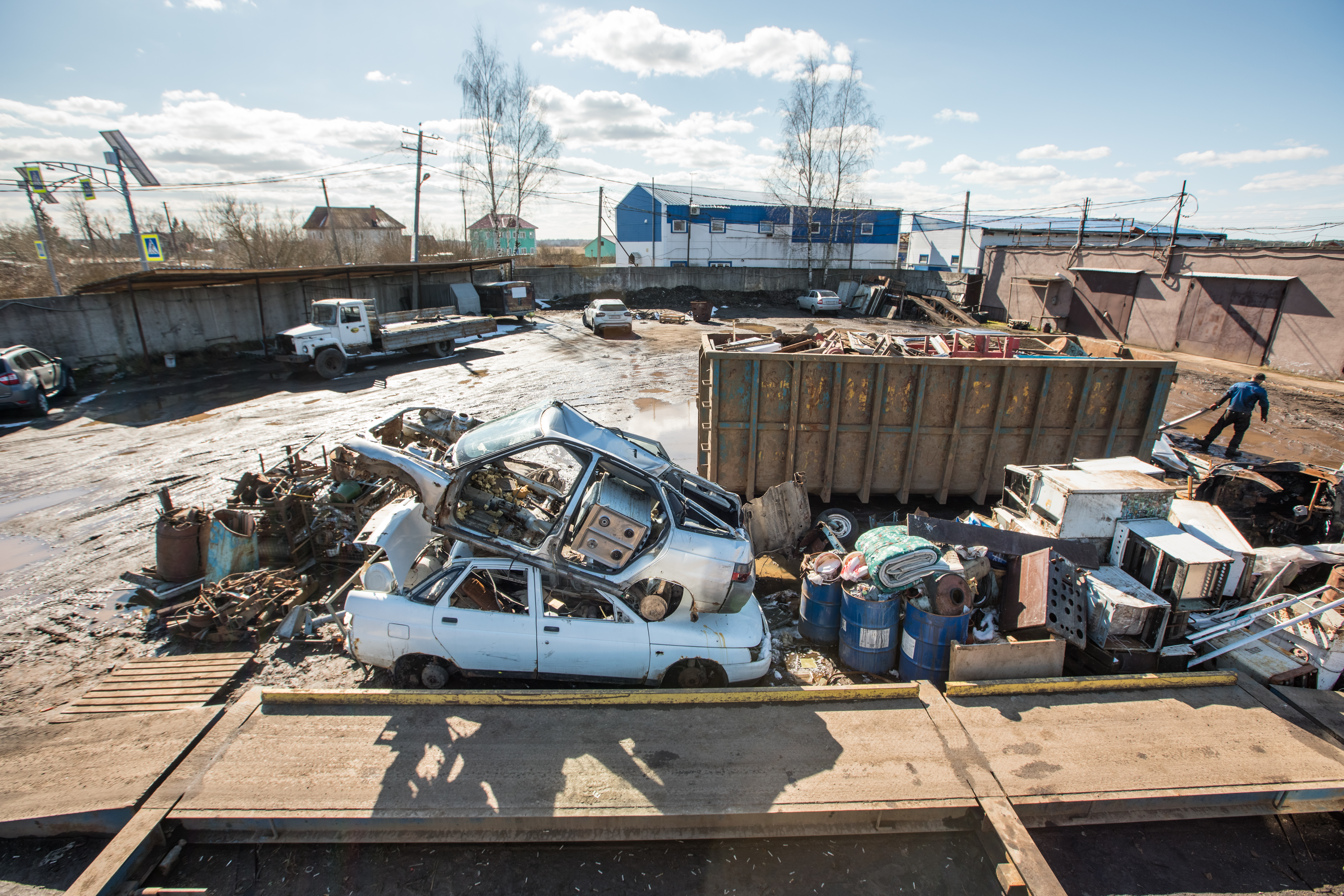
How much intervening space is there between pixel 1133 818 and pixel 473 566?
4.54 metres

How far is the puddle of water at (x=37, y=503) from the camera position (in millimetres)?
8180

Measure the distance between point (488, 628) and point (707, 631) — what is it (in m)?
1.63

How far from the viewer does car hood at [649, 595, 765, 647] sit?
Answer: 4375mm

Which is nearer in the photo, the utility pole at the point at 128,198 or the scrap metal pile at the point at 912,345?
the scrap metal pile at the point at 912,345

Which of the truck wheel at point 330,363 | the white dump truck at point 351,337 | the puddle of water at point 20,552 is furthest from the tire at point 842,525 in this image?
the white dump truck at point 351,337

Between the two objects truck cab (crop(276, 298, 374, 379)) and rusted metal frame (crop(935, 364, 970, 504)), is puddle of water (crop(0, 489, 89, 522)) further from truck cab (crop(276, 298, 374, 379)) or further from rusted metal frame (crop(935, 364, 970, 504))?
rusted metal frame (crop(935, 364, 970, 504))

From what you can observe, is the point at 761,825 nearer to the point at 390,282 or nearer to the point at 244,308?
the point at 244,308

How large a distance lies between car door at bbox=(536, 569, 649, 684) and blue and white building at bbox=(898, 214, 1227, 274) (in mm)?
28119

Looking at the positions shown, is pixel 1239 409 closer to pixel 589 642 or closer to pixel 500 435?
pixel 589 642

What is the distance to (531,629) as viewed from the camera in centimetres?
431

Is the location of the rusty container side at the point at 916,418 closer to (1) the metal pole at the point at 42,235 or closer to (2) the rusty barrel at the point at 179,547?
(2) the rusty barrel at the point at 179,547

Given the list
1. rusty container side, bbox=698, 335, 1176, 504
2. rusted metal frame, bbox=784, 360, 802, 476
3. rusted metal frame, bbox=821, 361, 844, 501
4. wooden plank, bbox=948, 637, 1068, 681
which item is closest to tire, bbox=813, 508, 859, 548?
rusted metal frame, bbox=821, 361, 844, 501

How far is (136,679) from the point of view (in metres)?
4.84

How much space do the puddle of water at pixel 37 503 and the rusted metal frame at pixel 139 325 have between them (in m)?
10.2
